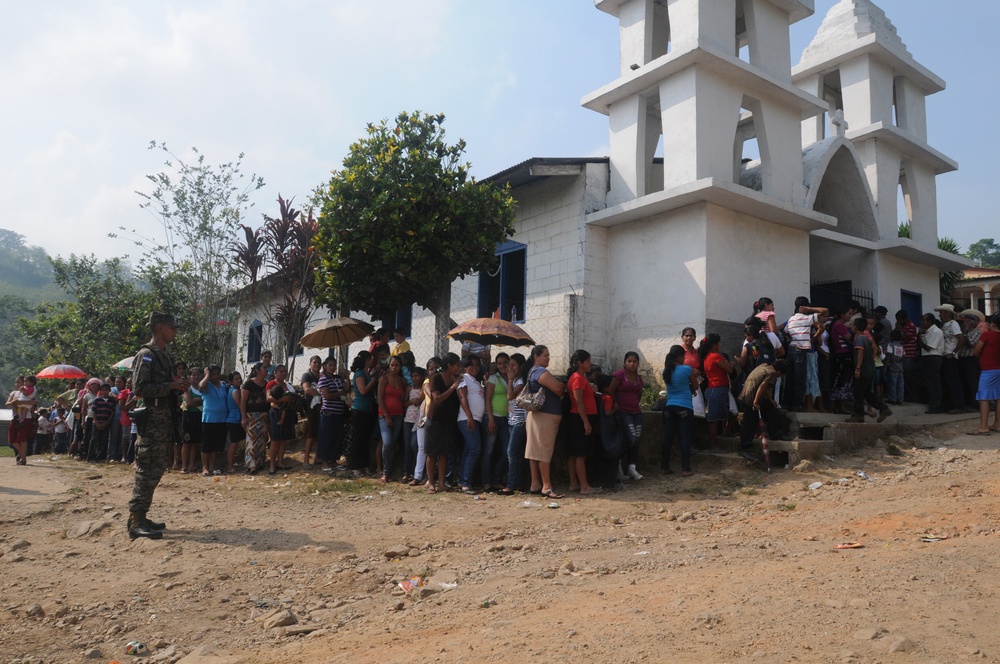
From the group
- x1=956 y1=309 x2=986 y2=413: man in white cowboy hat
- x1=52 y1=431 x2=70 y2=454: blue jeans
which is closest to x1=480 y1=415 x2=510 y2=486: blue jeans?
x1=956 y1=309 x2=986 y2=413: man in white cowboy hat

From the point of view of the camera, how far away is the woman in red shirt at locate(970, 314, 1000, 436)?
9406 mm

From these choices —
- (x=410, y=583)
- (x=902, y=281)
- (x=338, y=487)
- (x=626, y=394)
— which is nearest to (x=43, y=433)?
(x=338, y=487)

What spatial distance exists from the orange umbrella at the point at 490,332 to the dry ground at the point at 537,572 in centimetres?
256

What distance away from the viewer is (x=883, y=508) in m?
6.54

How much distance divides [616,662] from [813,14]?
1372cm

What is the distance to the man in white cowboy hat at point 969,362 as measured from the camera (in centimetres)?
1127

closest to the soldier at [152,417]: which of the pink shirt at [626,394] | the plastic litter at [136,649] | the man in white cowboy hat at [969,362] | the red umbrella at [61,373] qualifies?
the plastic litter at [136,649]

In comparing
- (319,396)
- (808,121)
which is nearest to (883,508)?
(319,396)

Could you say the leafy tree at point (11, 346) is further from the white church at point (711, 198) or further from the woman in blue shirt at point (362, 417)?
the woman in blue shirt at point (362, 417)

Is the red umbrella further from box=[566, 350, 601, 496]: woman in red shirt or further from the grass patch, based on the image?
box=[566, 350, 601, 496]: woman in red shirt

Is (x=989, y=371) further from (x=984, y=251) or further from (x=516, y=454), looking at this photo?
(x=984, y=251)

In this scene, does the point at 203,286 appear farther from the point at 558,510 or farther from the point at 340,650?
the point at 340,650

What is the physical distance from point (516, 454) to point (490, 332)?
212 centimetres

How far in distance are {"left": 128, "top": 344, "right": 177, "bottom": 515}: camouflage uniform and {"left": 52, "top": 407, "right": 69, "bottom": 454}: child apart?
477 inches
